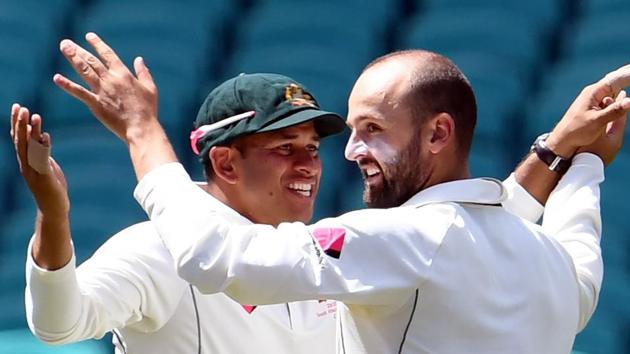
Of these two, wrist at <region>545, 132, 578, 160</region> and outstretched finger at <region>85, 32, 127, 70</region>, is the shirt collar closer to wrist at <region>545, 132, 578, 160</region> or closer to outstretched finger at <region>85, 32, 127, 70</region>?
wrist at <region>545, 132, 578, 160</region>

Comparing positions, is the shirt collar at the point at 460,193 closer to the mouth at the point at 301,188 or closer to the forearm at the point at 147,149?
the forearm at the point at 147,149

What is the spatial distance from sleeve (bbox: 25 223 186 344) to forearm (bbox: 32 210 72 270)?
1 centimetres

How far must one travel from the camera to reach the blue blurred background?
4.55 m

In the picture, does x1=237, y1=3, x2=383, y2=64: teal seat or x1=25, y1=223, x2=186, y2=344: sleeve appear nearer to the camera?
x1=25, y1=223, x2=186, y2=344: sleeve

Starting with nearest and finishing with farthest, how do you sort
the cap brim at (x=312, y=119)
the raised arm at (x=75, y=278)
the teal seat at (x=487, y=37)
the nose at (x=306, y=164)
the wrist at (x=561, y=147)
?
the raised arm at (x=75, y=278)
the wrist at (x=561, y=147)
the cap brim at (x=312, y=119)
the nose at (x=306, y=164)
the teal seat at (x=487, y=37)

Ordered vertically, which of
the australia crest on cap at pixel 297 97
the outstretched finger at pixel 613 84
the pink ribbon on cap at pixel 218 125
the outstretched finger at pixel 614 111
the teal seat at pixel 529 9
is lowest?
the teal seat at pixel 529 9

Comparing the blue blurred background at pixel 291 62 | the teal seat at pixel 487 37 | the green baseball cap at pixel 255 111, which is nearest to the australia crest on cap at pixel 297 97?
the green baseball cap at pixel 255 111

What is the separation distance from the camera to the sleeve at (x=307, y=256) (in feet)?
5.99

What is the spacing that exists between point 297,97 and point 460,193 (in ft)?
1.76

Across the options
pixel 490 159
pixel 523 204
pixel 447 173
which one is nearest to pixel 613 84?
pixel 523 204

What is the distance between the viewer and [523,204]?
7.52ft

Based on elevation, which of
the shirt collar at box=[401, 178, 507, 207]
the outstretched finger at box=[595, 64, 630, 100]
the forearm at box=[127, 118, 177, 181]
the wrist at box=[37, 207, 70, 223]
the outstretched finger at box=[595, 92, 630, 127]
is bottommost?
the wrist at box=[37, 207, 70, 223]

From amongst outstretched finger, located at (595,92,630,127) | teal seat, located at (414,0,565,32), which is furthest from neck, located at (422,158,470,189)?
teal seat, located at (414,0,565,32)

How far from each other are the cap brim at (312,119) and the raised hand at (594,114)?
0.38 meters
